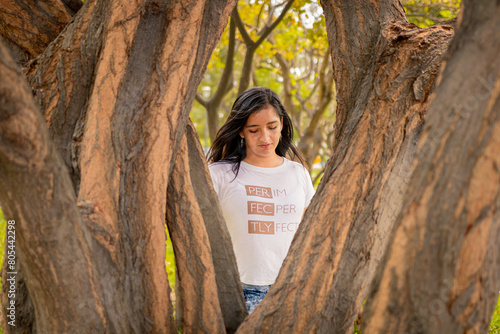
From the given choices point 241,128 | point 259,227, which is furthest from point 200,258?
point 241,128

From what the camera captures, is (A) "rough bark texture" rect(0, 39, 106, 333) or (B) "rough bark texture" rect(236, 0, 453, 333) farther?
(B) "rough bark texture" rect(236, 0, 453, 333)

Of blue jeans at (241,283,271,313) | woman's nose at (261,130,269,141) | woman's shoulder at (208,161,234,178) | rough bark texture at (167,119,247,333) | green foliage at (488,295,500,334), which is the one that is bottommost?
green foliage at (488,295,500,334)

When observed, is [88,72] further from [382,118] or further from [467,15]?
[467,15]

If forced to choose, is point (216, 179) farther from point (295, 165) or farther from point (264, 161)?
point (295, 165)

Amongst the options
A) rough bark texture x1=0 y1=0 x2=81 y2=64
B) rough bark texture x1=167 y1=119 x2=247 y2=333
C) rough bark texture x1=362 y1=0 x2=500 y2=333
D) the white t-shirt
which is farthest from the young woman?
rough bark texture x1=362 y1=0 x2=500 y2=333

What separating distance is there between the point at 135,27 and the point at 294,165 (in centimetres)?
167

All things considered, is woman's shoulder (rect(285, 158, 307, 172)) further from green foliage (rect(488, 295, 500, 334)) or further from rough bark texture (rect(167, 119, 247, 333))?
green foliage (rect(488, 295, 500, 334))

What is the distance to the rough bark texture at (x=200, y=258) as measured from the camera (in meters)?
2.41

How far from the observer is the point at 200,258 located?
7.98ft

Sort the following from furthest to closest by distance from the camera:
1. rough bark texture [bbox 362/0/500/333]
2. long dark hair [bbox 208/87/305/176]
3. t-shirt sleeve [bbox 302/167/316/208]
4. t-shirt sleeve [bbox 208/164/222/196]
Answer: t-shirt sleeve [bbox 302/167/316/208]
long dark hair [bbox 208/87/305/176]
t-shirt sleeve [bbox 208/164/222/196]
rough bark texture [bbox 362/0/500/333]

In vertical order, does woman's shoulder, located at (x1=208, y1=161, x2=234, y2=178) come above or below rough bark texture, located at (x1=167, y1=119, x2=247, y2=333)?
above

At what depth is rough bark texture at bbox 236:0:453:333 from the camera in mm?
2184

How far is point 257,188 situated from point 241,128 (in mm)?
496

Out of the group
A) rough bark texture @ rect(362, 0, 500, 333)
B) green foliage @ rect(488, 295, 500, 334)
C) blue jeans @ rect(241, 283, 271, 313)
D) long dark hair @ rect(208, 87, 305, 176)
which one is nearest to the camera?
rough bark texture @ rect(362, 0, 500, 333)
